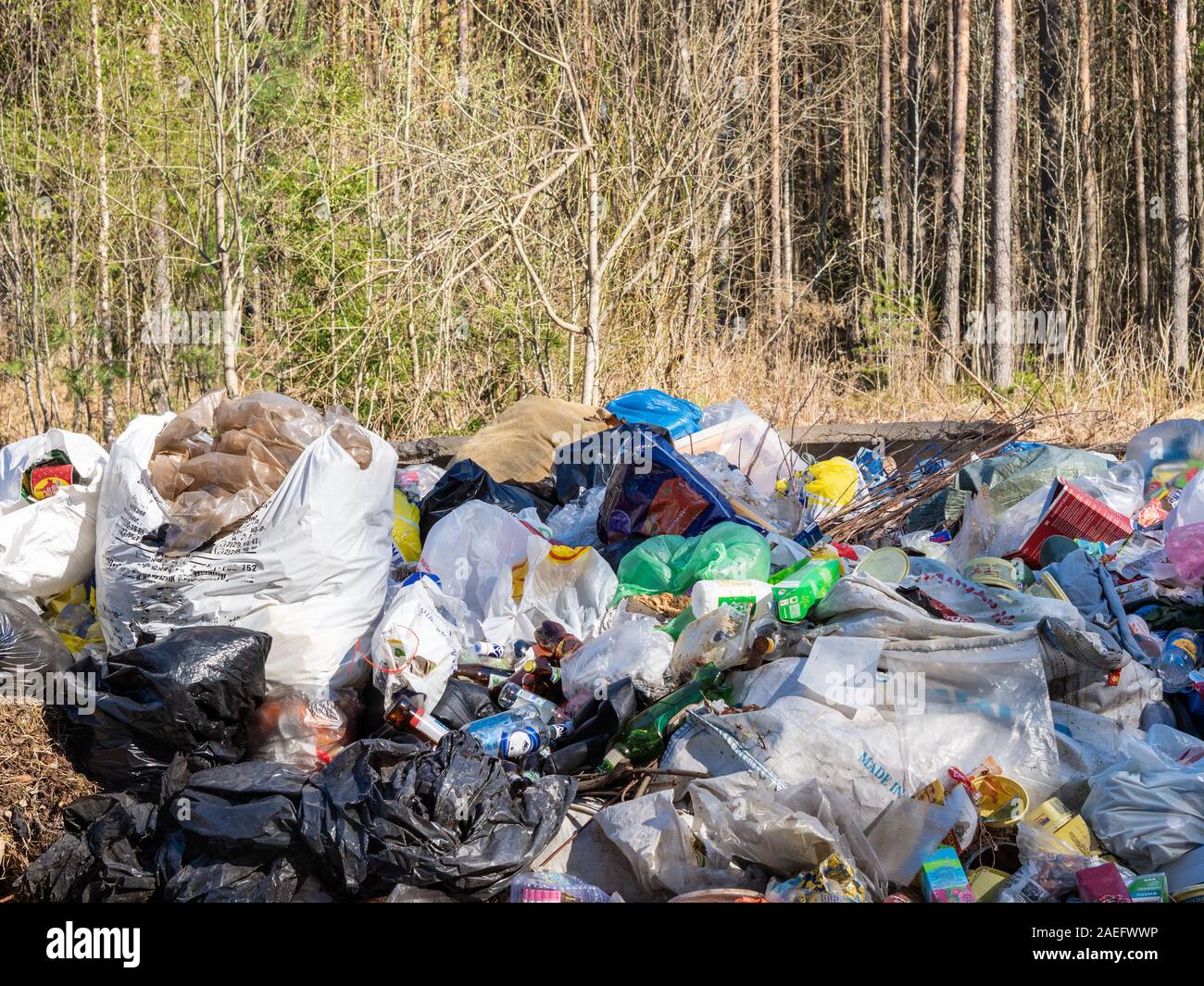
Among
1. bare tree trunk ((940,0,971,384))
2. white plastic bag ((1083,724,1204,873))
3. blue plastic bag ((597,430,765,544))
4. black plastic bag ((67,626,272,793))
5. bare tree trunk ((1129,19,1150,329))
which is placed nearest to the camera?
white plastic bag ((1083,724,1204,873))

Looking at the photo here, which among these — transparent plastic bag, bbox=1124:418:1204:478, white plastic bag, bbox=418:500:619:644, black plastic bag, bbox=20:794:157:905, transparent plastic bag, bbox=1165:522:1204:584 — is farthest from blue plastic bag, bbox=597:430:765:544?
black plastic bag, bbox=20:794:157:905

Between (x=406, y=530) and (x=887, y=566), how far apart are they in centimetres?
189

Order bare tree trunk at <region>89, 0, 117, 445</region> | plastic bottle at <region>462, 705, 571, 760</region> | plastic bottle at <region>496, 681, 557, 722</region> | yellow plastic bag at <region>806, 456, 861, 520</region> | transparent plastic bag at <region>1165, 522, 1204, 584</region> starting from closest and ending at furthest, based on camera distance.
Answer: plastic bottle at <region>462, 705, 571, 760</region>, plastic bottle at <region>496, 681, 557, 722</region>, transparent plastic bag at <region>1165, 522, 1204, 584</region>, yellow plastic bag at <region>806, 456, 861, 520</region>, bare tree trunk at <region>89, 0, 117, 445</region>

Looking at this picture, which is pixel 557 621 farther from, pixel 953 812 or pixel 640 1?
pixel 640 1

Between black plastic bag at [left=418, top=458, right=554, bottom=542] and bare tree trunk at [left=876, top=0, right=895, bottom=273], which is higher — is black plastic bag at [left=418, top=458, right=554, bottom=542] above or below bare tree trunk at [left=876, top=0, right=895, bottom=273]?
below

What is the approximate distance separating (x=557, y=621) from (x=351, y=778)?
1.11 meters

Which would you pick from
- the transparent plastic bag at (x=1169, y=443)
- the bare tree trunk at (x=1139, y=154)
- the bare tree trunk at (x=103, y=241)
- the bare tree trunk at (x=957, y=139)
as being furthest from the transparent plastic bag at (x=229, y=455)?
the bare tree trunk at (x=1139, y=154)

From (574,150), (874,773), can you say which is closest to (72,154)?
(574,150)

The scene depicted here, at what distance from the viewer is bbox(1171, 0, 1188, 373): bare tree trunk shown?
10430 millimetres

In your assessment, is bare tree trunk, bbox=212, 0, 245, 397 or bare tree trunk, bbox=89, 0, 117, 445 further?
bare tree trunk, bbox=89, 0, 117, 445

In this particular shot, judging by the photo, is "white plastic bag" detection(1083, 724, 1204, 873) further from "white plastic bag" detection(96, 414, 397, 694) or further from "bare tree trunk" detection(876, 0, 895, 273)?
"bare tree trunk" detection(876, 0, 895, 273)

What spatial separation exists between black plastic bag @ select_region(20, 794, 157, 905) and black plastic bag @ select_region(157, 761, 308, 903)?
0.19 feet

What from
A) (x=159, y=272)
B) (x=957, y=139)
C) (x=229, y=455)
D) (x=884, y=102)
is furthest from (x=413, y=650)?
(x=884, y=102)
